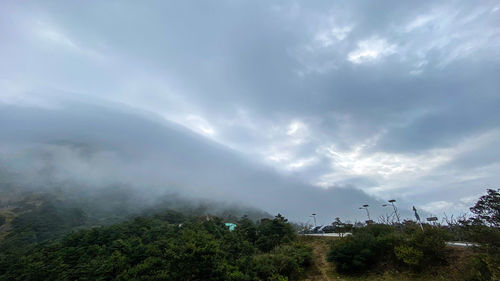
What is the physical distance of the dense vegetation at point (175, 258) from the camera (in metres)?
15.9

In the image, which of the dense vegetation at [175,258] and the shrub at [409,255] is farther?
the dense vegetation at [175,258]

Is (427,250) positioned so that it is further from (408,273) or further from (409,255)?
(408,273)

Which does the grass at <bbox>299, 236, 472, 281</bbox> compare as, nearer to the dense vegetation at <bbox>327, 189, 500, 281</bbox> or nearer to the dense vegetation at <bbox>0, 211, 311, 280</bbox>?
the dense vegetation at <bbox>327, 189, 500, 281</bbox>

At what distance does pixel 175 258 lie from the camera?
15828 millimetres

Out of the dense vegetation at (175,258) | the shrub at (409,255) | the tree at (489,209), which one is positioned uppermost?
the tree at (489,209)

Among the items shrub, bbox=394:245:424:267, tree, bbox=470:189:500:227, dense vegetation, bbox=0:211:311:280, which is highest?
tree, bbox=470:189:500:227

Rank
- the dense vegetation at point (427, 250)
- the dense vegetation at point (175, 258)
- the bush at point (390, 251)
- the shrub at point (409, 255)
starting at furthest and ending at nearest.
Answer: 1. the dense vegetation at point (175, 258)
2. the bush at point (390, 251)
3. the shrub at point (409, 255)
4. the dense vegetation at point (427, 250)

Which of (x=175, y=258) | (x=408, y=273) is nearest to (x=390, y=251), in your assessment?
(x=408, y=273)

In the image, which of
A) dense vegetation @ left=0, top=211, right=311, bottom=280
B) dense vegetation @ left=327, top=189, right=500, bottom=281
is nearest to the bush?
dense vegetation @ left=327, top=189, right=500, bottom=281

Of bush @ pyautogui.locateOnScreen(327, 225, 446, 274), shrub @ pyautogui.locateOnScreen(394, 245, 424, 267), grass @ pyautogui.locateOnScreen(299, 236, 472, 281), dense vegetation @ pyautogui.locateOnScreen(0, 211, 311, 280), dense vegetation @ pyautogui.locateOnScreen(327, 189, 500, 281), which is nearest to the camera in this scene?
dense vegetation @ pyautogui.locateOnScreen(327, 189, 500, 281)

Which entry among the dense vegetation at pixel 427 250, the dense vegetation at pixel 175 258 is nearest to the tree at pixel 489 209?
the dense vegetation at pixel 427 250

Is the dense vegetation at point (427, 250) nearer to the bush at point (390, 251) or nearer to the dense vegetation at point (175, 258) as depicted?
the bush at point (390, 251)

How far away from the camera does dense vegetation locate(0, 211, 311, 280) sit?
15.9 meters

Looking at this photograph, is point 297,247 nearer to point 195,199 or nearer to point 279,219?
point 279,219
